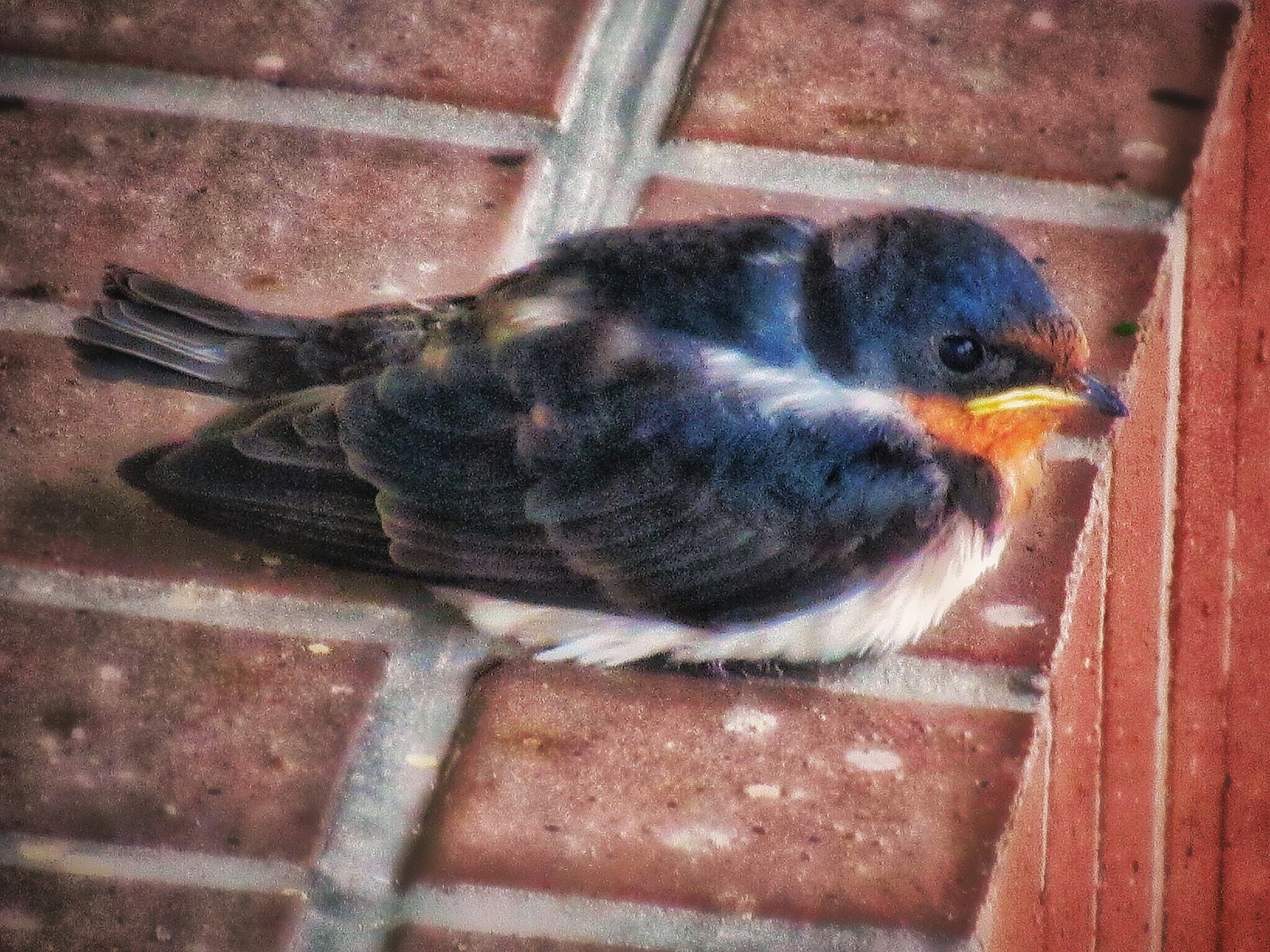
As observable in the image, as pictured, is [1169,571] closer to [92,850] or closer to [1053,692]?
[1053,692]

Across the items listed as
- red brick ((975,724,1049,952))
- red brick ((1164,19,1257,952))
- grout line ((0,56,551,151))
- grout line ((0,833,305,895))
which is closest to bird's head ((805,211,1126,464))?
red brick ((1164,19,1257,952))

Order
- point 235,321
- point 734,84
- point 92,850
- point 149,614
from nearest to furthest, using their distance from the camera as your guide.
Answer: point 92,850 < point 149,614 < point 235,321 < point 734,84

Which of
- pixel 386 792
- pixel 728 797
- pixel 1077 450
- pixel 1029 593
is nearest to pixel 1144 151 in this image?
pixel 1077 450

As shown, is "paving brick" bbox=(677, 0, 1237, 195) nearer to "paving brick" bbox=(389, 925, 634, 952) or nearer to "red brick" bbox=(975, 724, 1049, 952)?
"red brick" bbox=(975, 724, 1049, 952)

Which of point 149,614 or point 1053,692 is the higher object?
point 1053,692

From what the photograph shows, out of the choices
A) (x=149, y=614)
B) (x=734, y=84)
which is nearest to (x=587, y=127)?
(x=734, y=84)

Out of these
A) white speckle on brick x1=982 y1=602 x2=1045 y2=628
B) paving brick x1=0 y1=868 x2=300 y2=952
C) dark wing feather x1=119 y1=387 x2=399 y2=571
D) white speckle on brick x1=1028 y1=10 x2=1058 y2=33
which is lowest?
paving brick x1=0 y1=868 x2=300 y2=952
